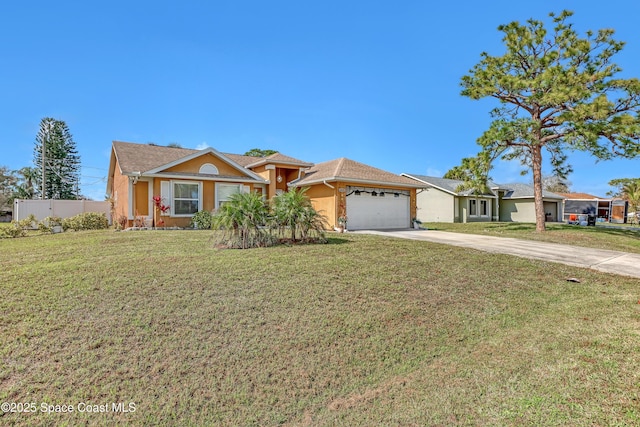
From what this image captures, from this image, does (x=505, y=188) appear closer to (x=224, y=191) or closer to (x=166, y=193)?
(x=224, y=191)

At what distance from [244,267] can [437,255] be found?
548cm

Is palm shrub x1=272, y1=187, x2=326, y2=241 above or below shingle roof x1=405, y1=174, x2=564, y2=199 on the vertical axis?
below

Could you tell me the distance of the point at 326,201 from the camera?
56.2 feet

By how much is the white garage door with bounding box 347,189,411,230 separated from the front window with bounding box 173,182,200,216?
7729mm

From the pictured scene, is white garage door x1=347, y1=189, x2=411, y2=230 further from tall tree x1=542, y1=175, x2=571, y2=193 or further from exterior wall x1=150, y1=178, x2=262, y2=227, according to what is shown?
tall tree x1=542, y1=175, x2=571, y2=193

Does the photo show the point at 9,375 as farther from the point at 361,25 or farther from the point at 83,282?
the point at 361,25

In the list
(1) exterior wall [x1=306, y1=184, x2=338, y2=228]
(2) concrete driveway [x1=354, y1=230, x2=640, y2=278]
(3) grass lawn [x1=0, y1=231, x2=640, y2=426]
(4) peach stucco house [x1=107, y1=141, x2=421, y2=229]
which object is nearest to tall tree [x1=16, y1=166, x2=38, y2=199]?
(4) peach stucco house [x1=107, y1=141, x2=421, y2=229]

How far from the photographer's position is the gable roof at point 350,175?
16562mm

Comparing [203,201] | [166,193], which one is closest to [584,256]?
[203,201]

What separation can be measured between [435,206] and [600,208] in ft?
73.5

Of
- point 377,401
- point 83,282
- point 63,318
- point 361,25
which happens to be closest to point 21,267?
point 83,282

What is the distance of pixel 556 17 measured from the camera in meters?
17.9

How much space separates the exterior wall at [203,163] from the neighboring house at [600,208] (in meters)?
35.6

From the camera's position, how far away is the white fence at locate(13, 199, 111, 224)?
2167 cm
